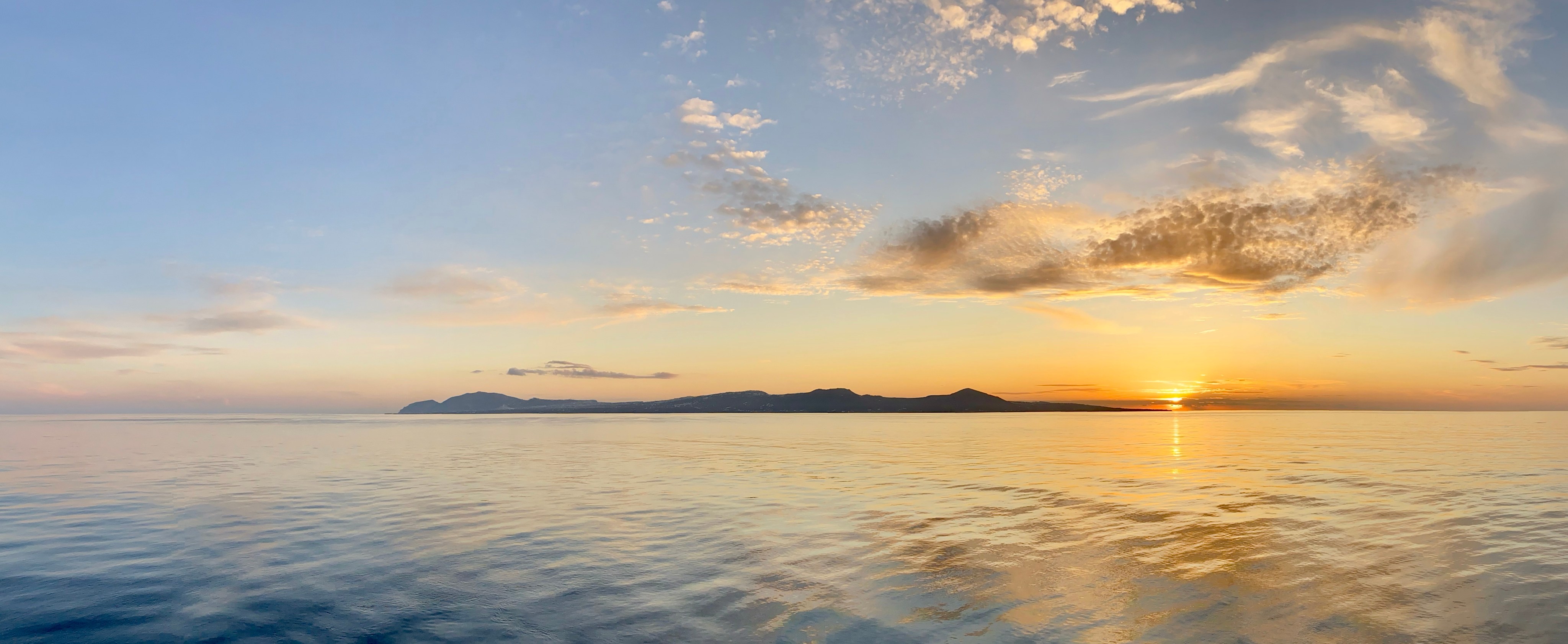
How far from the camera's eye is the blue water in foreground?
13984mm

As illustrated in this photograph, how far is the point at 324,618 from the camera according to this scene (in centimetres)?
1468

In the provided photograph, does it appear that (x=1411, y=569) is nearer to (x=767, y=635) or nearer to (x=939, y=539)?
(x=939, y=539)

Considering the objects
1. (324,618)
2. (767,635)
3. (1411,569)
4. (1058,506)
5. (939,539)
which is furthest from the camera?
(1058,506)

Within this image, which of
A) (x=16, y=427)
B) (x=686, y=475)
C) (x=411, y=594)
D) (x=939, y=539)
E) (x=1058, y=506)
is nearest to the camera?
(x=411, y=594)

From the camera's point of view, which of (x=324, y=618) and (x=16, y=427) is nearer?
(x=324, y=618)

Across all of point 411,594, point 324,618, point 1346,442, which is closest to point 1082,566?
point 411,594

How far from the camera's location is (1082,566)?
18.2m

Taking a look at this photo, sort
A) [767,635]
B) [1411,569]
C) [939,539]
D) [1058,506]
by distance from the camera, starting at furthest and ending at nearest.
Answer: [1058,506]
[939,539]
[1411,569]
[767,635]

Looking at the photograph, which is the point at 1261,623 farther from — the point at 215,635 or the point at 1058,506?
the point at 215,635

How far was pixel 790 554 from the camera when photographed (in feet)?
66.2

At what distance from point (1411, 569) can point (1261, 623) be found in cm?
763

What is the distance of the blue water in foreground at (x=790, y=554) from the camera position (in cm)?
1398

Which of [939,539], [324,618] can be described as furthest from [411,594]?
[939,539]

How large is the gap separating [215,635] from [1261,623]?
757 inches
